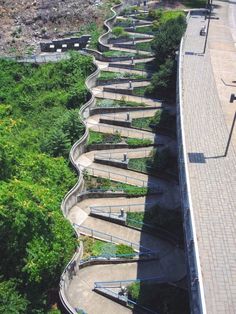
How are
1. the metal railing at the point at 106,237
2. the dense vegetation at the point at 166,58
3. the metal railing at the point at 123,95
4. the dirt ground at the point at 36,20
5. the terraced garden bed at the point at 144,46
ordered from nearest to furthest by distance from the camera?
1. the metal railing at the point at 106,237
2. the dense vegetation at the point at 166,58
3. the metal railing at the point at 123,95
4. the terraced garden bed at the point at 144,46
5. the dirt ground at the point at 36,20

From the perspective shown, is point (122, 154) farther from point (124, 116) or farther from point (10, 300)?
point (10, 300)

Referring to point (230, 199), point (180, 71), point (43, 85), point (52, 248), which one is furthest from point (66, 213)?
point (43, 85)

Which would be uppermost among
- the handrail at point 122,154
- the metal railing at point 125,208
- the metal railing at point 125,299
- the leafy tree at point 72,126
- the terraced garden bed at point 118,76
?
the terraced garden bed at point 118,76

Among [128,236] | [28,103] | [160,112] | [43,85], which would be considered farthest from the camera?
[43,85]

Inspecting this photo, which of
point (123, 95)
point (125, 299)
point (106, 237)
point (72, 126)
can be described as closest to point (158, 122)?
point (123, 95)

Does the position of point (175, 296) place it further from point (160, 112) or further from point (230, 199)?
point (160, 112)

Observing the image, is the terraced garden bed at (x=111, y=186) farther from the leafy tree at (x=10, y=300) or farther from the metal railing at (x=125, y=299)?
the leafy tree at (x=10, y=300)

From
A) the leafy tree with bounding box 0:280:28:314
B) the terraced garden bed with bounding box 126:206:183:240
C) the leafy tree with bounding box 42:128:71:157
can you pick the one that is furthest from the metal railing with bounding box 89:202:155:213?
the leafy tree with bounding box 0:280:28:314

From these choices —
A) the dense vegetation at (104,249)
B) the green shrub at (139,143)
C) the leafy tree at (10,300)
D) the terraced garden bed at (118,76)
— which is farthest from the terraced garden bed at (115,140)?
the leafy tree at (10,300)
